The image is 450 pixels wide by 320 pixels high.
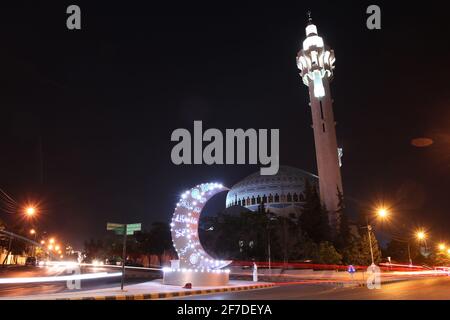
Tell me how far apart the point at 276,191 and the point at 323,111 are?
22132 mm

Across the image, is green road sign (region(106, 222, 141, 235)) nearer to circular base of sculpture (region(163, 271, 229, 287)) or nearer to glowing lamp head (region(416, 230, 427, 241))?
circular base of sculpture (region(163, 271, 229, 287))

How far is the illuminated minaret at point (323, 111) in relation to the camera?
57188 mm

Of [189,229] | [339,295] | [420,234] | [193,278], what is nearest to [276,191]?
[420,234]

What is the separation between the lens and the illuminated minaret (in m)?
57.2

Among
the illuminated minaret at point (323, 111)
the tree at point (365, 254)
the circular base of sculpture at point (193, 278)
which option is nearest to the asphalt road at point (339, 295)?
the circular base of sculpture at point (193, 278)

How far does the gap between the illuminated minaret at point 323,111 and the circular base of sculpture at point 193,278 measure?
36310mm

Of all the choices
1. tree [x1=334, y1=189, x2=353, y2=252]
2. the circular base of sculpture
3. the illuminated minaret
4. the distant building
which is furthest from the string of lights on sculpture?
the distant building

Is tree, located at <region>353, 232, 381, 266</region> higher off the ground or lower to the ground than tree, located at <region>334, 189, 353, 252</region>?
lower

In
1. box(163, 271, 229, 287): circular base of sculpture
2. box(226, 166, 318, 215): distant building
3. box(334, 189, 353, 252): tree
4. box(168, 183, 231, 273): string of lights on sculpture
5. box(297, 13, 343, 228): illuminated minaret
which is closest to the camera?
box(163, 271, 229, 287): circular base of sculpture

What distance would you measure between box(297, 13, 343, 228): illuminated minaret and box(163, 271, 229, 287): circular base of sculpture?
3631 cm

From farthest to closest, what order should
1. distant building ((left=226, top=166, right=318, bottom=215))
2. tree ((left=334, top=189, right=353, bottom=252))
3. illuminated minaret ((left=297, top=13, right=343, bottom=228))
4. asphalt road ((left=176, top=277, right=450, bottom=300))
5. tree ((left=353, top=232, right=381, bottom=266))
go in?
distant building ((left=226, top=166, right=318, bottom=215)), illuminated minaret ((left=297, top=13, right=343, bottom=228)), tree ((left=334, top=189, right=353, bottom=252)), tree ((left=353, top=232, right=381, bottom=266)), asphalt road ((left=176, top=277, right=450, bottom=300))
